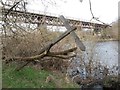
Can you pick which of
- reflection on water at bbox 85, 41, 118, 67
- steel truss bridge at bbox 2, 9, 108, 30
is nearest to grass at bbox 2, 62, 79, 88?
steel truss bridge at bbox 2, 9, 108, 30

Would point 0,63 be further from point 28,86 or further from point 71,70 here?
point 71,70

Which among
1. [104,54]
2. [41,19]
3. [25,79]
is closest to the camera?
[25,79]

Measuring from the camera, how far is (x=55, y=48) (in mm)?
14531

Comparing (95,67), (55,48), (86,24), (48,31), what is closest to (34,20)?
(48,31)

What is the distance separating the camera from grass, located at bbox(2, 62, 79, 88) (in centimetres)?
1018

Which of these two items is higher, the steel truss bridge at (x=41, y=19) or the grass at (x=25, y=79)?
the steel truss bridge at (x=41, y=19)

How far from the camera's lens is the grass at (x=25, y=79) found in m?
10.2

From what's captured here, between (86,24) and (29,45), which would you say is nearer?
(29,45)

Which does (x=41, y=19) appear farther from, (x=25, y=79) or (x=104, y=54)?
(x=25, y=79)

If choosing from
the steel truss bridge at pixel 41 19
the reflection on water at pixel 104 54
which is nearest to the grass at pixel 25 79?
the steel truss bridge at pixel 41 19

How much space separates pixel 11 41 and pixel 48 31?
2.53 meters

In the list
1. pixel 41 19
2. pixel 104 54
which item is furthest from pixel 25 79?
pixel 104 54

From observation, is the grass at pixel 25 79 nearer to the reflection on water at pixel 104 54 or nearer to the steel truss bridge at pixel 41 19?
the steel truss bridge at pixel 41 19

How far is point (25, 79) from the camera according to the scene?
1096cm
